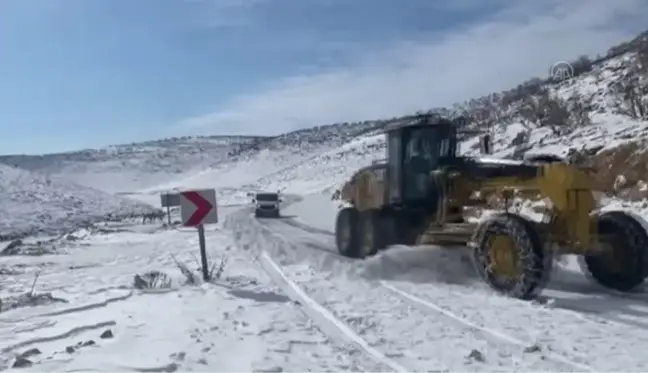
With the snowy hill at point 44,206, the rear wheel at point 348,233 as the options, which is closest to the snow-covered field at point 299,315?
the rear wheel at point 348,233

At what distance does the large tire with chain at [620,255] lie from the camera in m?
9.72

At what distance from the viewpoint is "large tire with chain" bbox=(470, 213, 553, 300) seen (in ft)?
29.7

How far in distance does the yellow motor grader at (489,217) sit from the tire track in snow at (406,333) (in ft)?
5.17

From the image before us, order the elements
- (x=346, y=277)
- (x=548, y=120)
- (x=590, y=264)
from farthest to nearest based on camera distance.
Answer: (x=548, y=120)
(x=346, y=277)
(x=590, y=264)

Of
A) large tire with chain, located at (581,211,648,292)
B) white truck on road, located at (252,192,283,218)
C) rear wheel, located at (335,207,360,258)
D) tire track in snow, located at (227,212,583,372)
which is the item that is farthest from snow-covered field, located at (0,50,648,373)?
white truck on road, located at (252,192,283,218)

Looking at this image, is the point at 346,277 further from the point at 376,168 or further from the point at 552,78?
the point at 552,78

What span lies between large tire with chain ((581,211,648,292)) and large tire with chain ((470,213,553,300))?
4.14 feet

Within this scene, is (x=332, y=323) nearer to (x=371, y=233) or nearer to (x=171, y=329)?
(x=171, y=329)

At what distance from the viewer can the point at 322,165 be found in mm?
87250

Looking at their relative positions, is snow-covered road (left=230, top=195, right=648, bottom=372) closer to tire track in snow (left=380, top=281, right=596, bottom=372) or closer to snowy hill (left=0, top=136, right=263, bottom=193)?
tire track in snow (left=380, top=281, right=596, bottom=372)

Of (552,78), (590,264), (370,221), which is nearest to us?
(590,264)

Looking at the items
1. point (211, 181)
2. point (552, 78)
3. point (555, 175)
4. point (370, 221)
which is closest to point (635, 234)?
point (555, 175)

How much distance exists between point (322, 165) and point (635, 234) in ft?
255
